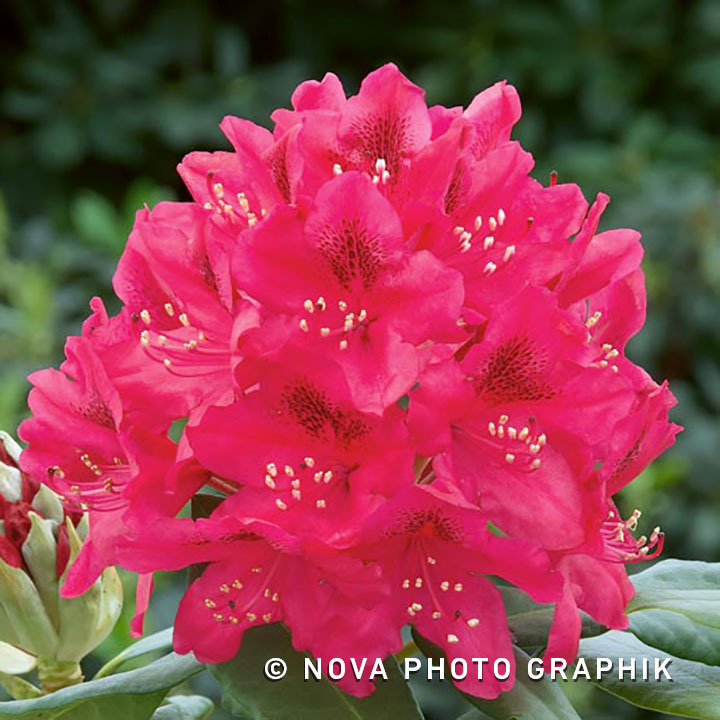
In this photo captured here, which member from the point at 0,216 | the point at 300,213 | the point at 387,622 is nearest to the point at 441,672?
the point at 387,622

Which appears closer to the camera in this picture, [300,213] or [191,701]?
[300,213]

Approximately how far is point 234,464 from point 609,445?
22 cm

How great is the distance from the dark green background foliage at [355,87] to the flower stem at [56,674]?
1588 mm

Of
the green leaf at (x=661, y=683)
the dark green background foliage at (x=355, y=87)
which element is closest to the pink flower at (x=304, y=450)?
the green leaf at (x=661, y=683)

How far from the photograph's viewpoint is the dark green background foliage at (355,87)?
2564 mm

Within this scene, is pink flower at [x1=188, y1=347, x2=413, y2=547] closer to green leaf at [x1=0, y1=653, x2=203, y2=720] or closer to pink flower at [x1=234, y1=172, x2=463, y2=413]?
pink flower at [x1=234, y1=172, x2=463, y2=413]

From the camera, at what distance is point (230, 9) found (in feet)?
11.1

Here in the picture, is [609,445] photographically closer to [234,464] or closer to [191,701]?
A: [234,464]

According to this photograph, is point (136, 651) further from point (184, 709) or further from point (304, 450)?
point (304, 450)

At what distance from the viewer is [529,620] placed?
2.94ft

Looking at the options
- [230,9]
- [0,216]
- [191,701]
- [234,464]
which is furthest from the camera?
[230,9]

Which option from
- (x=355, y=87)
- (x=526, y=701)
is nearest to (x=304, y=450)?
(x=526, y=701)

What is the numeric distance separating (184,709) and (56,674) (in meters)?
0.10

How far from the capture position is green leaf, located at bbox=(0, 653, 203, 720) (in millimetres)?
850
